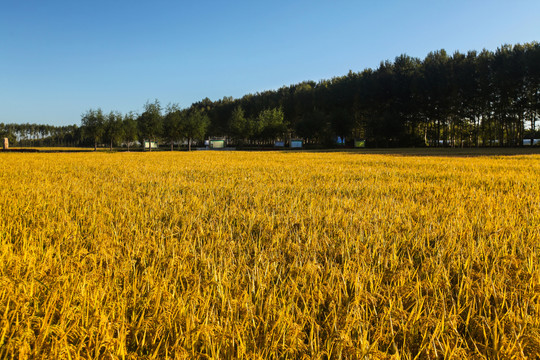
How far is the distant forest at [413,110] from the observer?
3897cm

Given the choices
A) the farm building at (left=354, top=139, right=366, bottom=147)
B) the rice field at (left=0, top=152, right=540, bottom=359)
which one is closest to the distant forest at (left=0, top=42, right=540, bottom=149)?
the farm building at (left=354, top=139, right=366, bottom=147)

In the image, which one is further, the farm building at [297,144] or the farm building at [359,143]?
the farm building at [297,144]

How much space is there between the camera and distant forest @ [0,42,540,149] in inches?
1534

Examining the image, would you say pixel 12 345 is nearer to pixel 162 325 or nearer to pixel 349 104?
pixel 162 325

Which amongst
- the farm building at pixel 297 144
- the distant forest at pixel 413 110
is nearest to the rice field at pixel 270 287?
the distant forest at pixel 413 110

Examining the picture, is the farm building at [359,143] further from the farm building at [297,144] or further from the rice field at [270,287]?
the rice field at [270,287]

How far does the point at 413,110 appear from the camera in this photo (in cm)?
4781

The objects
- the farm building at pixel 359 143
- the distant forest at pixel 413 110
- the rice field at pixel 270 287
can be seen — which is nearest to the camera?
the rice field at pixel 270 287

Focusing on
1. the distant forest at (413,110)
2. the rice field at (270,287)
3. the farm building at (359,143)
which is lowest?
the rice field at (270,287)

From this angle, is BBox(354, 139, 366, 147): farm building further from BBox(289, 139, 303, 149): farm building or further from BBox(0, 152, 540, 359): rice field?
BBox(0, 152, 540, 359): rice field

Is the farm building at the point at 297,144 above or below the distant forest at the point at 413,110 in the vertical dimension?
below

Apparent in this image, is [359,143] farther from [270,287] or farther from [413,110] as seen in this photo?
[270,287]

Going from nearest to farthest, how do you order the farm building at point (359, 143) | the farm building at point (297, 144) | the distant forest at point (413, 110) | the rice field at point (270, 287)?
the rice field at point (270, 287), the distant forest at point (413, 110), the farm building at point (359, 143), the farm building at point (297, 144)

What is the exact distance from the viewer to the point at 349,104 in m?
57.4
